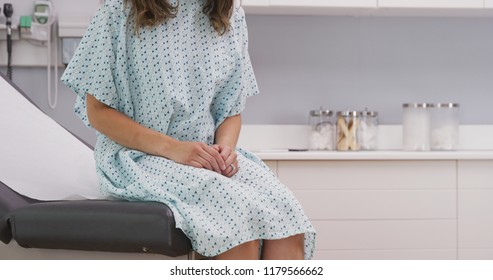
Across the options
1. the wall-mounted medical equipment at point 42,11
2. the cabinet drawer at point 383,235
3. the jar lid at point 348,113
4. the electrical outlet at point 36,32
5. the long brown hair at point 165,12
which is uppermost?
the wall-mounted medical equipment at point 42,11

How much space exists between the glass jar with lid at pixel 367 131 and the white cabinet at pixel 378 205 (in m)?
0.31

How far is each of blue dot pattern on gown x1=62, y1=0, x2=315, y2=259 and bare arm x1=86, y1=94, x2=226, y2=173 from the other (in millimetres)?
20

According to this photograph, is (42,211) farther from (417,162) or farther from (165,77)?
(417,162)

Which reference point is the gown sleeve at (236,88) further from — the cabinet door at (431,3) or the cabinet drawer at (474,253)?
the cabinet drawer at (474,253)

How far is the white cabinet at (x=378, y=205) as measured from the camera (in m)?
3.00

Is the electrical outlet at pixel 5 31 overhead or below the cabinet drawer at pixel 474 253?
overhead

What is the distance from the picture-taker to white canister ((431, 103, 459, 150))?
331 centimetres

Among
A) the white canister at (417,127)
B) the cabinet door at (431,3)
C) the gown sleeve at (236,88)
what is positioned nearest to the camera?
the gown sleeve at (236,88)

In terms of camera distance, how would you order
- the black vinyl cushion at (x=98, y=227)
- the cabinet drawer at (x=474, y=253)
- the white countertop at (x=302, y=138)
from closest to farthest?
1. the black vinyl cushion at (x=98, y=227)
2. the cabinet drawer at (x=474, y=253)
3. the white countertop at (x=302, y=138)

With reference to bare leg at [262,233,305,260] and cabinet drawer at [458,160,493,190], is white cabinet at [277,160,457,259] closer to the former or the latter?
cabinet drawer at [458,160,493,190]

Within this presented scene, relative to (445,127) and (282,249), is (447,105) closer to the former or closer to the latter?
(445,127)

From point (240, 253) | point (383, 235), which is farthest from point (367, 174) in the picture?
point (240, 253)

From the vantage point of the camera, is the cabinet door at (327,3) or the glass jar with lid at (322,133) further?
the glass jar with lid at (322,133)

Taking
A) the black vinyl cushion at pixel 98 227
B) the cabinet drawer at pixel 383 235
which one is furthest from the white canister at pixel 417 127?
the black vinyl cushion at pixel 98 227
